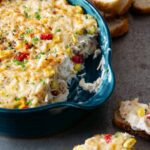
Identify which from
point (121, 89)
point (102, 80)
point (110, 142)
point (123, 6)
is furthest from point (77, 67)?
point (123, 6)

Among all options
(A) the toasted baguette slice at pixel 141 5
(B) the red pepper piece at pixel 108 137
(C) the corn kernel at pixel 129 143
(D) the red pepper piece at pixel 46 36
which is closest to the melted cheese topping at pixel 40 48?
(D) the red pepper piece at pixel 46 36

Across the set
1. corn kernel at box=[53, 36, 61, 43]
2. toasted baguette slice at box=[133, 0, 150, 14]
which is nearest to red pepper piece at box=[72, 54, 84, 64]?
corn kernel at box=[53, 36, 61, 43]

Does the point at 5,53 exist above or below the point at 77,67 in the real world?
above

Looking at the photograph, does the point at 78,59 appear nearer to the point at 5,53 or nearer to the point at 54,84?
the point at 54,84

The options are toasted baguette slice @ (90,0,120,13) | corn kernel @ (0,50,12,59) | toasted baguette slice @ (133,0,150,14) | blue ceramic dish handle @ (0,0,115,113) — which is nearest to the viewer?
blue ceramic dish handle @ (0,0,115,113)

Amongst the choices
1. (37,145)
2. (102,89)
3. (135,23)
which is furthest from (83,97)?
(135,23)

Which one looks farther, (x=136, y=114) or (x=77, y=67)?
(x=77, y=67)

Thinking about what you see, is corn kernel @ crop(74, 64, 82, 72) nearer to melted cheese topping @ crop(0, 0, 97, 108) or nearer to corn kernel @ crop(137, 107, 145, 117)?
melted cheese topping @ crop(0, 0, 97, 108)

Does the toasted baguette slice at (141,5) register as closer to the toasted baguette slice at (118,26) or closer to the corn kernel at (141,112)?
the toasted baguette slice at (118,26)
